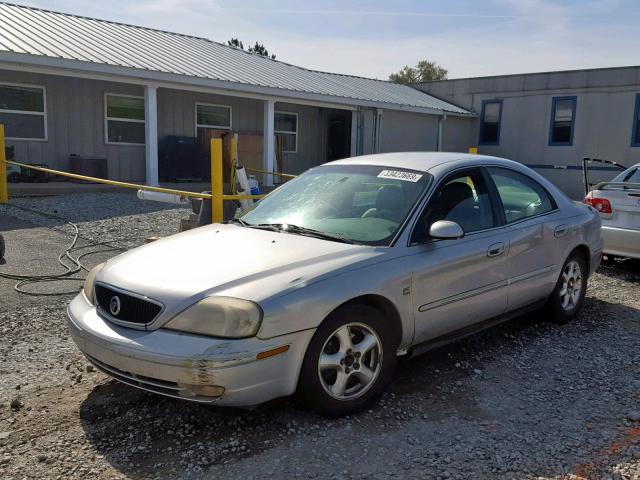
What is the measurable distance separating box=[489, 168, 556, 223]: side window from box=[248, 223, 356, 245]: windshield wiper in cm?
157

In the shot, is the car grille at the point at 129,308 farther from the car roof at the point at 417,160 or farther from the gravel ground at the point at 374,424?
the car roof at the point at 417,160

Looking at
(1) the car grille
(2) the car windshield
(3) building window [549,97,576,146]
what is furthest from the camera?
(3) building window [549,97,576,146]

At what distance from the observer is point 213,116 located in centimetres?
1836

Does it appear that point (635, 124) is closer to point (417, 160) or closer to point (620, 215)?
point (620, 215)

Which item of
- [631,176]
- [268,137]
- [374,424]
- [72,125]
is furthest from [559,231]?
[72,125]

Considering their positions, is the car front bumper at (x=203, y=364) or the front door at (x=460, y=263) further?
the front door at (x=460, y=263)

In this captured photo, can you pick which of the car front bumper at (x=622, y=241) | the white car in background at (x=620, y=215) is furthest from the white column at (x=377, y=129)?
the car front bumper at (x=622, y=241)

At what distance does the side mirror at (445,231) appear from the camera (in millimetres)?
3855

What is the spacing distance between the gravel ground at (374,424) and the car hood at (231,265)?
30.1 inches

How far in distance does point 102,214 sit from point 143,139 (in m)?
6.75

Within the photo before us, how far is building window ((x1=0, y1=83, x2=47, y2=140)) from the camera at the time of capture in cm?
1438

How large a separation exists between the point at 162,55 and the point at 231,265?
13883mm

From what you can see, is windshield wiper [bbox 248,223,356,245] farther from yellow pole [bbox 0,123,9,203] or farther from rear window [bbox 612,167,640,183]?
yellow pole [bbox 0,123,9,203]

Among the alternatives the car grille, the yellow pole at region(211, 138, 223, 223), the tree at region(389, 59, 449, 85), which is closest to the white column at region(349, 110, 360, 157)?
the yellow pole at region(211, 138, 223, 223)
